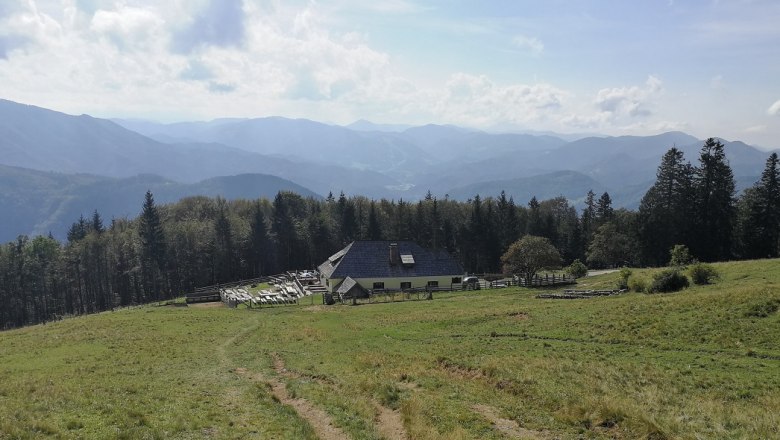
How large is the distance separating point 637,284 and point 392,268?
3565 cm

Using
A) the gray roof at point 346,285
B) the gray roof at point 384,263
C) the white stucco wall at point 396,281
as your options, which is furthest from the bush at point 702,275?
the gray roof at point 346,285

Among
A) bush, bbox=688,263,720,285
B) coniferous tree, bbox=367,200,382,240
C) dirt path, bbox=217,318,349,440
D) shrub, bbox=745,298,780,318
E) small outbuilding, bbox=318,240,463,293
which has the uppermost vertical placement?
coniferous tree, bbox=367,200,382,240

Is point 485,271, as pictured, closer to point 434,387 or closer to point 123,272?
point 123,272

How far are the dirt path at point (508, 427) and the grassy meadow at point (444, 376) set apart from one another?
0.07 metres

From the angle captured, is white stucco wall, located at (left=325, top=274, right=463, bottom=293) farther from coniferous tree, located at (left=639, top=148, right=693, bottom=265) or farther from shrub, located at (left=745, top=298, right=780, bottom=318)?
shrub, located at (left=745, top=298, right=780, bottom=318)

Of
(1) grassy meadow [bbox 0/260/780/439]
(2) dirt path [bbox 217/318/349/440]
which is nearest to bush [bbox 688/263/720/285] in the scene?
(1) grassy meadow [bbox 0/260/780/439]

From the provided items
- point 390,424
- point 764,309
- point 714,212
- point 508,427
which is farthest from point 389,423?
point 714,212

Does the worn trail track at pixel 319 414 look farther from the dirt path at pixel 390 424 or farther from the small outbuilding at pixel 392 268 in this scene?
the small outbuilding at pixel 392 268

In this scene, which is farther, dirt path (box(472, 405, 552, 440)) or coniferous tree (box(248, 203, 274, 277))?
coniferous tree (box(248, 203, 274, 277))

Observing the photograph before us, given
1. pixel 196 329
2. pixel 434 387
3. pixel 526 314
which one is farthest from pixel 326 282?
pixel 434 387

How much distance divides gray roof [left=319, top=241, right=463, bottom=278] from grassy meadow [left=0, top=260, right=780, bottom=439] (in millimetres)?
31301

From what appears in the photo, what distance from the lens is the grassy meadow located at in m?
14.1

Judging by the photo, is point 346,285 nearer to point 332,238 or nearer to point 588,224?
point 332,238

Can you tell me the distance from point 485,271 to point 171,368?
88.8 meters
